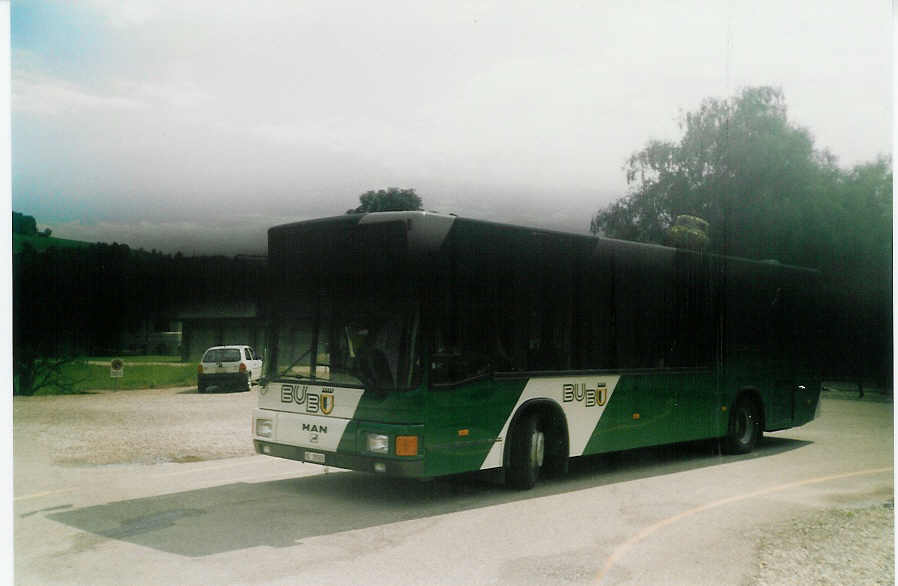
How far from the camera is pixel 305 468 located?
11.1 metres

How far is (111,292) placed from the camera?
975 centimetres

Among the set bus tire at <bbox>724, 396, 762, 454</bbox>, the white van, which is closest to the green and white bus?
bus tire at <bbox>724, 396, 762, 454</bbox>

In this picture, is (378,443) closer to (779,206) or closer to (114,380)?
(114,380)

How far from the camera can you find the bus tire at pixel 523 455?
9.21 m

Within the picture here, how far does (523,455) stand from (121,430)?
212 inches

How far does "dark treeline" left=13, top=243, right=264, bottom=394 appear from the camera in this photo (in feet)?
29.1

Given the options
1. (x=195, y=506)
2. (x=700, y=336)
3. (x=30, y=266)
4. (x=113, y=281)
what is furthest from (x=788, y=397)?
(x=30, y=266)

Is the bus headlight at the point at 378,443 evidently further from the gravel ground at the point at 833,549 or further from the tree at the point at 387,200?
the gravel ground at the point at 833,549

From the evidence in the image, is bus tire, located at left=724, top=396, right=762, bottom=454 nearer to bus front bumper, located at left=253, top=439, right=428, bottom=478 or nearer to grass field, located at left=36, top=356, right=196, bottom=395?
bus front bumper, located at left=253, top=439, right=428, bottom=478

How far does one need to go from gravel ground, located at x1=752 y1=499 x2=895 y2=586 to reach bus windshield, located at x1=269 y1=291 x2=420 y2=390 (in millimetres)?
3494

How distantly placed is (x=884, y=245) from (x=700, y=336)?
3163 millimetres

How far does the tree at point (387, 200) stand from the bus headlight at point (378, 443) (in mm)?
2263

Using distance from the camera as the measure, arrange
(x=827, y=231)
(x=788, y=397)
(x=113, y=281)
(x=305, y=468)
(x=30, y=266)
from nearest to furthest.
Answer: (x=30, y=266)
(x=113, y=281)
(x=827, y=231)
(x=305, y=468)
(x=788, y=397)

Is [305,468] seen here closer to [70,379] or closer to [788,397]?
[70,379]
